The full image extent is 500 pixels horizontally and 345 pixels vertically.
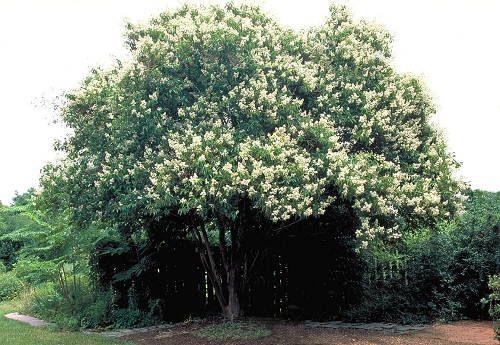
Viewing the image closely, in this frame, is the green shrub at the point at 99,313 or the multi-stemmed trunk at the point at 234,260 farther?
the green shrub at the point at 99,313

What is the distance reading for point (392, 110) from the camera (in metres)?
9.90

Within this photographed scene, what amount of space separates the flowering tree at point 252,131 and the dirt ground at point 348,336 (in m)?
2.00

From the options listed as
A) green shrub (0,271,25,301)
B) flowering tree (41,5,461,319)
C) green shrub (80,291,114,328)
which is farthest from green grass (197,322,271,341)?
green shrub (0,271,25,301)

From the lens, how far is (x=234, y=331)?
9.97 m

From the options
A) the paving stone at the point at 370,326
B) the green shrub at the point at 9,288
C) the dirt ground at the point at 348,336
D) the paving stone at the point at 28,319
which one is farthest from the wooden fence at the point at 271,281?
the green shrub at the point at 9,288

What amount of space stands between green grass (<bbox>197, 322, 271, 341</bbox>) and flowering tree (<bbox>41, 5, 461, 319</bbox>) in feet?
6.79

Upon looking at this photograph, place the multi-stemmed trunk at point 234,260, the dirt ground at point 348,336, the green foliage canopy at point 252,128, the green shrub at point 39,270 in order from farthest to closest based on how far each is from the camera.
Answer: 1. the green shrub at point 39,270
2. the multi-stemmed trunk at point 234,260
3. the dirt ground at point 348,336
4. the green foliage canopy at point 252,128

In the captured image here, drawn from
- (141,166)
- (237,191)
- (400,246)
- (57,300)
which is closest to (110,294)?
(57,300)

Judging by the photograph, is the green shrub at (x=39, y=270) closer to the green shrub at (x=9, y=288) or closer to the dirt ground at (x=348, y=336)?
the dirt ground at (x=348, y=336)

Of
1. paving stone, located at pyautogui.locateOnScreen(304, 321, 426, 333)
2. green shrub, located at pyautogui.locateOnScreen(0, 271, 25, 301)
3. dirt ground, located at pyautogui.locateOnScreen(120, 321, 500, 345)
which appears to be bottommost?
dirt ground, located at pyautogui.locateOnScreen(120, 321, 500, 345)

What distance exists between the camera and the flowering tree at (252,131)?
26.9 ft

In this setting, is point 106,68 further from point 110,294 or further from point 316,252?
point 316,252

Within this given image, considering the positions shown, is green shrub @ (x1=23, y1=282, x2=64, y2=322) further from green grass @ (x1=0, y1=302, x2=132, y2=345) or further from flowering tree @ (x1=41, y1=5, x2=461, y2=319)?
flowering tree @ (x1=41, y1=5, x2=461, y2=319)

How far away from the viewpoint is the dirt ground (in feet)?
29.3
